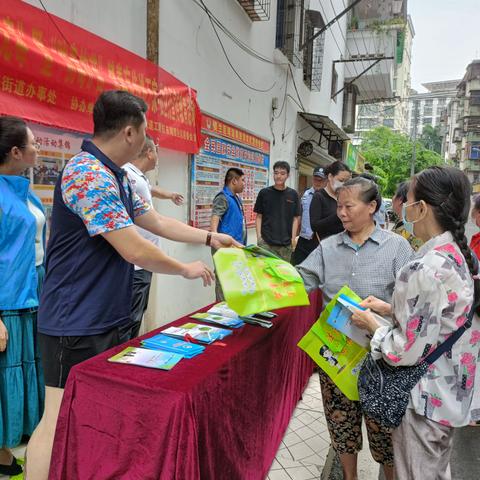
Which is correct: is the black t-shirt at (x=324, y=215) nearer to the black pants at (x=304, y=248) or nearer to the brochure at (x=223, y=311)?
the black pants at (x=304, y=248)

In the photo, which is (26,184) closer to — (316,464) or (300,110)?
(316,464)

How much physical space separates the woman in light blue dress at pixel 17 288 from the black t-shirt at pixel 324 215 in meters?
2.30

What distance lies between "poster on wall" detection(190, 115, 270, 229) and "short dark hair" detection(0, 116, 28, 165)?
105 inches

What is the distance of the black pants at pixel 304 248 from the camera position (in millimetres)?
4707

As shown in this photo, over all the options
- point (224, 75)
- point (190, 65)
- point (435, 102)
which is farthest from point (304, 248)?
point (435, 102)

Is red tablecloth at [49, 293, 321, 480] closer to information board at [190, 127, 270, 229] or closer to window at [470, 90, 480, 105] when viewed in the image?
information board at [190, 127, 270, 229]

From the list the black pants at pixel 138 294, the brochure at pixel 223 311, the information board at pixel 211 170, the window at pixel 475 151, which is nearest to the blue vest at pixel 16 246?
the black pants at pixel 138 294

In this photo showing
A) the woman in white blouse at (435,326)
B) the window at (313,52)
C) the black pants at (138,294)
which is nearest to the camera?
the woman in white blouse at (435,326)

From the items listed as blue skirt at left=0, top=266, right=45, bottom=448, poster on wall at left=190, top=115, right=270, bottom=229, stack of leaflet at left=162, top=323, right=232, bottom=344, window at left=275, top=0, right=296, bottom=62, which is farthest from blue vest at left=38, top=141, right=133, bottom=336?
window at left=275, top=0, right=296, bottom=62

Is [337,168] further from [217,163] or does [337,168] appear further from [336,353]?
[336,353]

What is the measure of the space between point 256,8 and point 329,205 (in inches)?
152

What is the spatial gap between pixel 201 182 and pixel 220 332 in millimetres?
3269

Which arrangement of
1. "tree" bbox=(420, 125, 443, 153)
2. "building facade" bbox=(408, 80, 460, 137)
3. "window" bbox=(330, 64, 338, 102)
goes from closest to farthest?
"window" bbox=(330, 64, 338, 102), "tree" bbox=(420, 125, 443, 153), "building facade" bbox=(408, 80, 460, 137)

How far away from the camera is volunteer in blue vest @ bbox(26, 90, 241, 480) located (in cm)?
149
